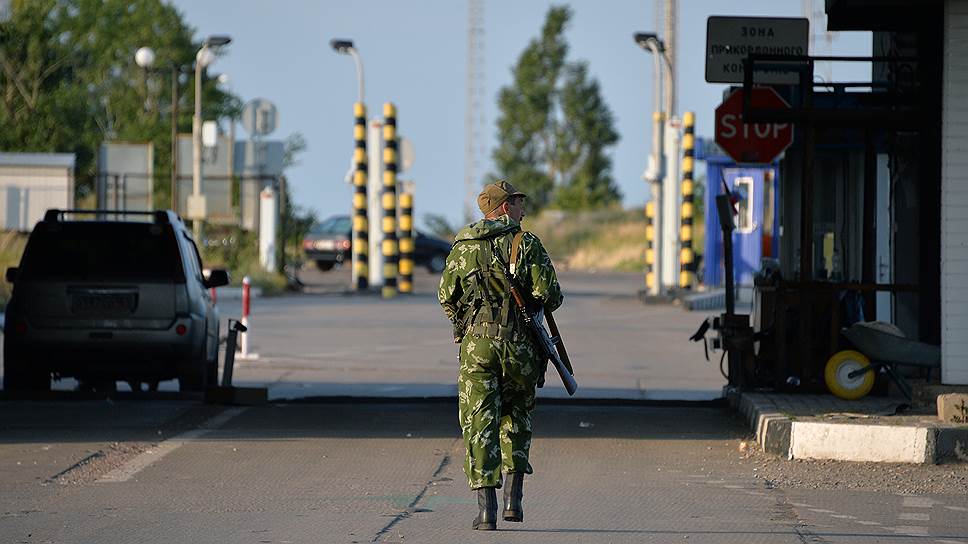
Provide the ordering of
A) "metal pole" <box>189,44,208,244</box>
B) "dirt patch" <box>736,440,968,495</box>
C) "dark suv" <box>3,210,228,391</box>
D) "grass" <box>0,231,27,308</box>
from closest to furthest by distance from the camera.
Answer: "dirt patch" <box>736,440,968,495</box> < "dark suv" <box>3,210,228,391</box> < "grass" <box>0,231,27,308</box> < "metal pole" <box>189,44,208,244</box>

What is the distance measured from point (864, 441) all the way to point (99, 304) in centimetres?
691

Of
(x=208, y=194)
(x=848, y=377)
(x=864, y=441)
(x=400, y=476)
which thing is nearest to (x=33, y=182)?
(x=208, y=194)

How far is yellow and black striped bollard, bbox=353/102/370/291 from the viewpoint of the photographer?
40.5 metres

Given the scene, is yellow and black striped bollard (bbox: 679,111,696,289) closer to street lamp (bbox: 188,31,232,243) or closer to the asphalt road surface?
street lamp (bbox: 188,31,232,243)

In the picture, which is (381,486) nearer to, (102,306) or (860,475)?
(860,475)

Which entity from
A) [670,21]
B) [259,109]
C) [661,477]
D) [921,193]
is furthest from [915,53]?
[670,21]

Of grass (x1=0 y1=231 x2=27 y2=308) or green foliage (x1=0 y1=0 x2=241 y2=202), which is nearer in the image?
grass (x1=0 y1=231 x2=27 y2=308)

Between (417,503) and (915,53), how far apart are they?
24.4ft

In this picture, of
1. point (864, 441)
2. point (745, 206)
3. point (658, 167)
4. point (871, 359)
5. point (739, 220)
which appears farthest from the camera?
point (745, 206)

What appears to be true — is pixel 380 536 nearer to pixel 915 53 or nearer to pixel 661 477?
pixel 661 477

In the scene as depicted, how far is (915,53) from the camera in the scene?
1535 centimetres

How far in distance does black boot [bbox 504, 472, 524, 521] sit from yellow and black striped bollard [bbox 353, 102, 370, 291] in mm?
31362

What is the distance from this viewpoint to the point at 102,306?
15.6 metres

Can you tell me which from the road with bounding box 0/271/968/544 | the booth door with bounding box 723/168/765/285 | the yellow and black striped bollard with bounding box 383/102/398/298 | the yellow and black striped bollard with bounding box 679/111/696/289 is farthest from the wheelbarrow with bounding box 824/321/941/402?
the yellow and black striped bollard with bounding box 383/102/398/298
